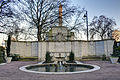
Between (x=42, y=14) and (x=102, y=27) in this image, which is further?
(x=102, y=27)

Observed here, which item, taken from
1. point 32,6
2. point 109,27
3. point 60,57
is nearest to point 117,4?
point 60,57

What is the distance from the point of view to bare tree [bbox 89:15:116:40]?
108 ft

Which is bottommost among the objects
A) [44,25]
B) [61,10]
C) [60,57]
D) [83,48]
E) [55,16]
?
[60,57]

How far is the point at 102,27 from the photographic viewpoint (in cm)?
3391

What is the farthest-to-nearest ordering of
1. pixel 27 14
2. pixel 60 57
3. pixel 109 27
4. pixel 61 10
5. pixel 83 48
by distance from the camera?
1. pixel 109 27
2. pixel 61 10
3. pixel 27 14
4. pixel 83 48
5. pixel 60 57

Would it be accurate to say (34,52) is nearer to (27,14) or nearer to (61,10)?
(27,14)

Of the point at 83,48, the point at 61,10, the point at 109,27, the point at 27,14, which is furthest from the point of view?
the point at 109,27

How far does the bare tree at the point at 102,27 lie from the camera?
108ft

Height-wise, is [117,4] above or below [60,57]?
above

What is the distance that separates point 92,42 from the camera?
1820 centimetres

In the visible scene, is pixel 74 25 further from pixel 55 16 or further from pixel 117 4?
pixel 117 4

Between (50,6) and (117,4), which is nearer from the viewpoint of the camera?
(117,4)

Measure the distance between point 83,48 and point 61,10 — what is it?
391 inches

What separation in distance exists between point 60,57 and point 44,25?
859cm
